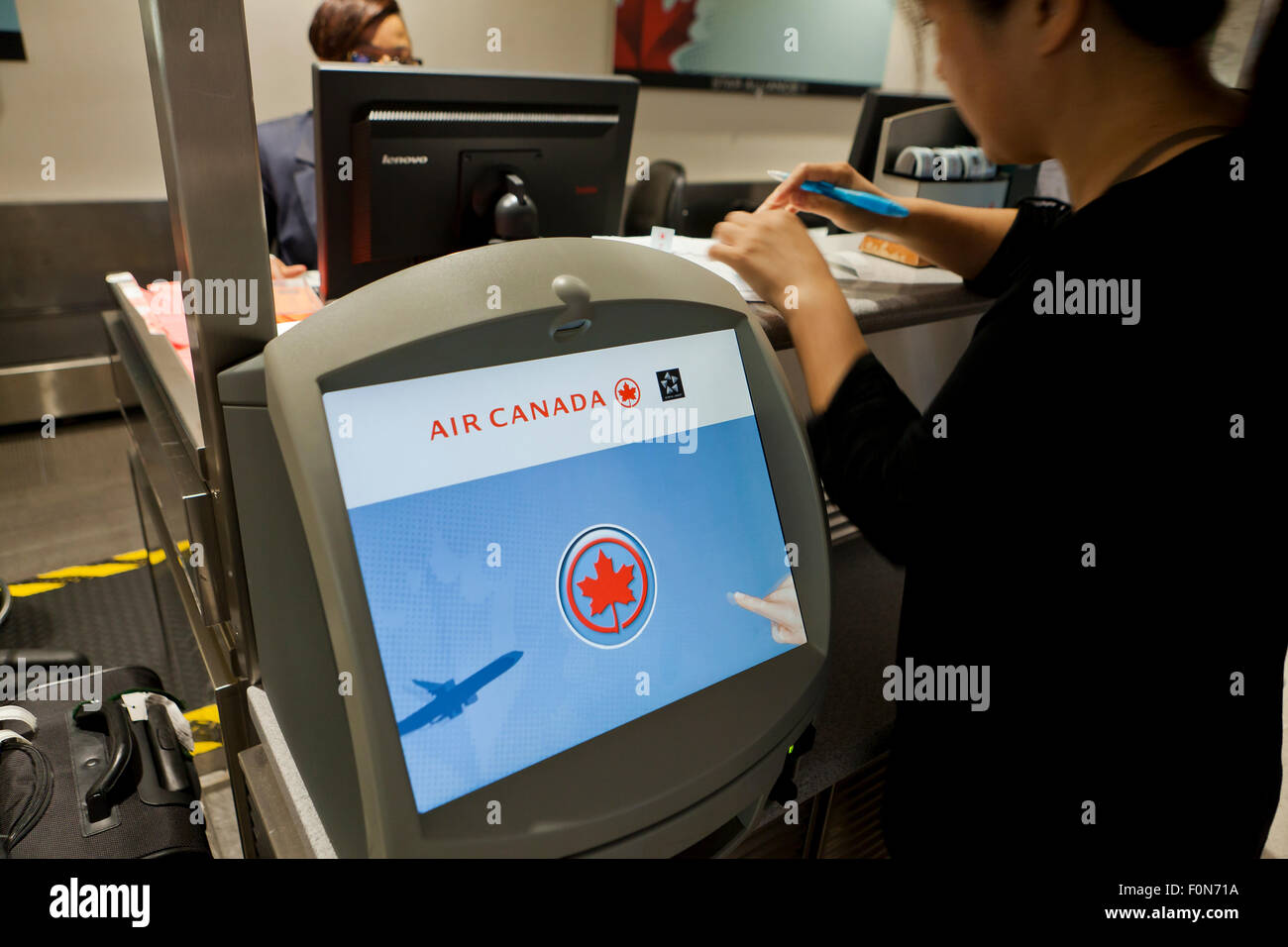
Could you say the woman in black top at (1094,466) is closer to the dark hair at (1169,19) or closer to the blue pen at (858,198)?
the dark hair at (1169,19)

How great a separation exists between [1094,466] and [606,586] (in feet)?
1.34

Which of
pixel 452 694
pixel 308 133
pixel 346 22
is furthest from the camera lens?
pixel 308 133

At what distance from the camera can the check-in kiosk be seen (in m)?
0.57

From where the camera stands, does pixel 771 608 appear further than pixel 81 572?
No

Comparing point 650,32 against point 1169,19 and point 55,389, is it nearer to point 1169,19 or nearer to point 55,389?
point 55,389

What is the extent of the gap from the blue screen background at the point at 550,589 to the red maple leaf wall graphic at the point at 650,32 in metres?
4.21

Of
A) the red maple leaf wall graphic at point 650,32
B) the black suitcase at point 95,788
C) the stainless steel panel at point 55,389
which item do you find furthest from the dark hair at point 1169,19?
the red maple leaf wall graphic at point 650,32

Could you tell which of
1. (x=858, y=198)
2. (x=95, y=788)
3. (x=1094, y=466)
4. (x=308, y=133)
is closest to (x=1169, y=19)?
(x=1094, y=466)

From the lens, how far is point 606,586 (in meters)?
0.68

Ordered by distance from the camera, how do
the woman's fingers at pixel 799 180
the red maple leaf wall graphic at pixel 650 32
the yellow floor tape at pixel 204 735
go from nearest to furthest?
the woman's fingers at pixel 799 180 < the yellow floor tape at pixel 204 735 < the red maple leaf wall graphic at pixel 650 32

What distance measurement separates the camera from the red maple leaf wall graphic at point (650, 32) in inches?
168

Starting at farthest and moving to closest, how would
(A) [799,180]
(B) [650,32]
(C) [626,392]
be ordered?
1. (B) [650,32]
2. (A) [799,180]
3. (C) [626,392]

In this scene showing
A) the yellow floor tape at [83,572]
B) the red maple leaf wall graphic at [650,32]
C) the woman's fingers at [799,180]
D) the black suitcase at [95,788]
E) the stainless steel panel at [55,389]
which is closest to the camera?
the black suitcase at [95,788]

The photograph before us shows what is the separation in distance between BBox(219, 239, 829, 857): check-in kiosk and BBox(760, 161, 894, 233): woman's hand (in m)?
0.41
